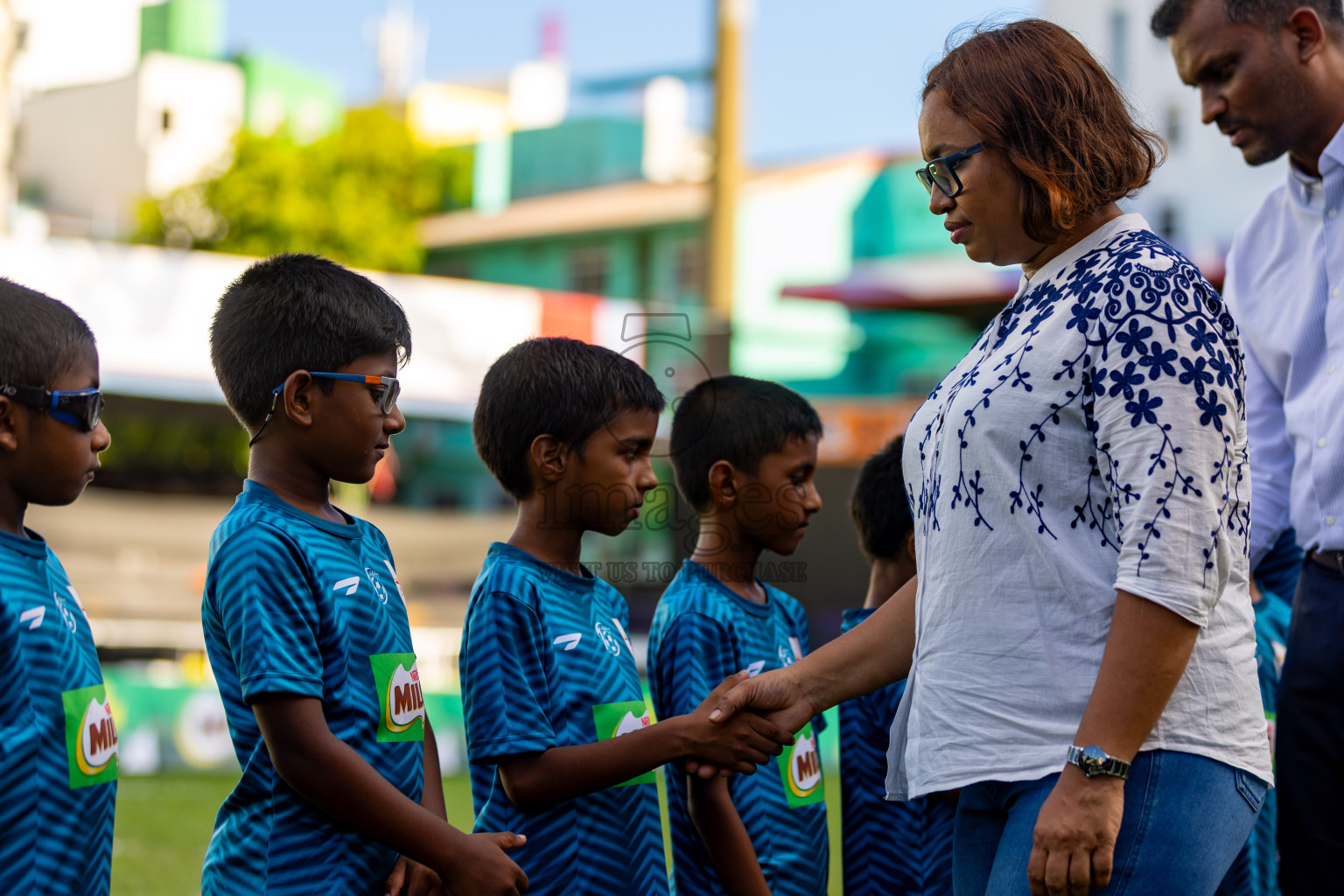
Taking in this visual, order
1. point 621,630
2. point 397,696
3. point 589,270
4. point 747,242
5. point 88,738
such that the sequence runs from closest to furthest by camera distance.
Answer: point 88,738
point 397,696
point 621,630
point 747,242
point 589,270

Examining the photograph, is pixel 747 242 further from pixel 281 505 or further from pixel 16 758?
pixel 16 758

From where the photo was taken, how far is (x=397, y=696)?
7.30 ft

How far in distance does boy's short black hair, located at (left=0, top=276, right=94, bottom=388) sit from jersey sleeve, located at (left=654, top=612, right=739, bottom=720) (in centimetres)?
122

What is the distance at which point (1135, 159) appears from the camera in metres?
1.96

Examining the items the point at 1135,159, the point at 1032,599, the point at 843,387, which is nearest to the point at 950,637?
the point at 1032,599

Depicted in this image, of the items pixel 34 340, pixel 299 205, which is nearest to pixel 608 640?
pixel 34 340

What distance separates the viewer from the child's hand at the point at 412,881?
85.5 inches

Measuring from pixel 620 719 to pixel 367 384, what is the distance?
767mm

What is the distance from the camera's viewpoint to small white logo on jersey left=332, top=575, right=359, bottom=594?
2.17m

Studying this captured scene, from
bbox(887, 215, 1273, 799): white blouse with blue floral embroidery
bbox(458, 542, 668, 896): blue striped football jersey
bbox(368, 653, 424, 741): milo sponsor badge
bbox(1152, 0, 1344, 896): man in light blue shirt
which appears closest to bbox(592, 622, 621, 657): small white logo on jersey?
bbox(458, 542, 668, 896): blue striped football jersey

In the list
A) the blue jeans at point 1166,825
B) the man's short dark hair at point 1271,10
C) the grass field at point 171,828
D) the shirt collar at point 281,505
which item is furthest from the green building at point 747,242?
the blue jeans at point 1166,825

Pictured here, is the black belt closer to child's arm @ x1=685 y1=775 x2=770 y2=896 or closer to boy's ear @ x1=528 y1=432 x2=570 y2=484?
child's arm @ x1=685 y1=775 x2=770 y2=896

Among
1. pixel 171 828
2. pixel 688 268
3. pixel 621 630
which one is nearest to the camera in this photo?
pixel 621 630

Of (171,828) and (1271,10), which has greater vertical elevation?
(1271,10)
